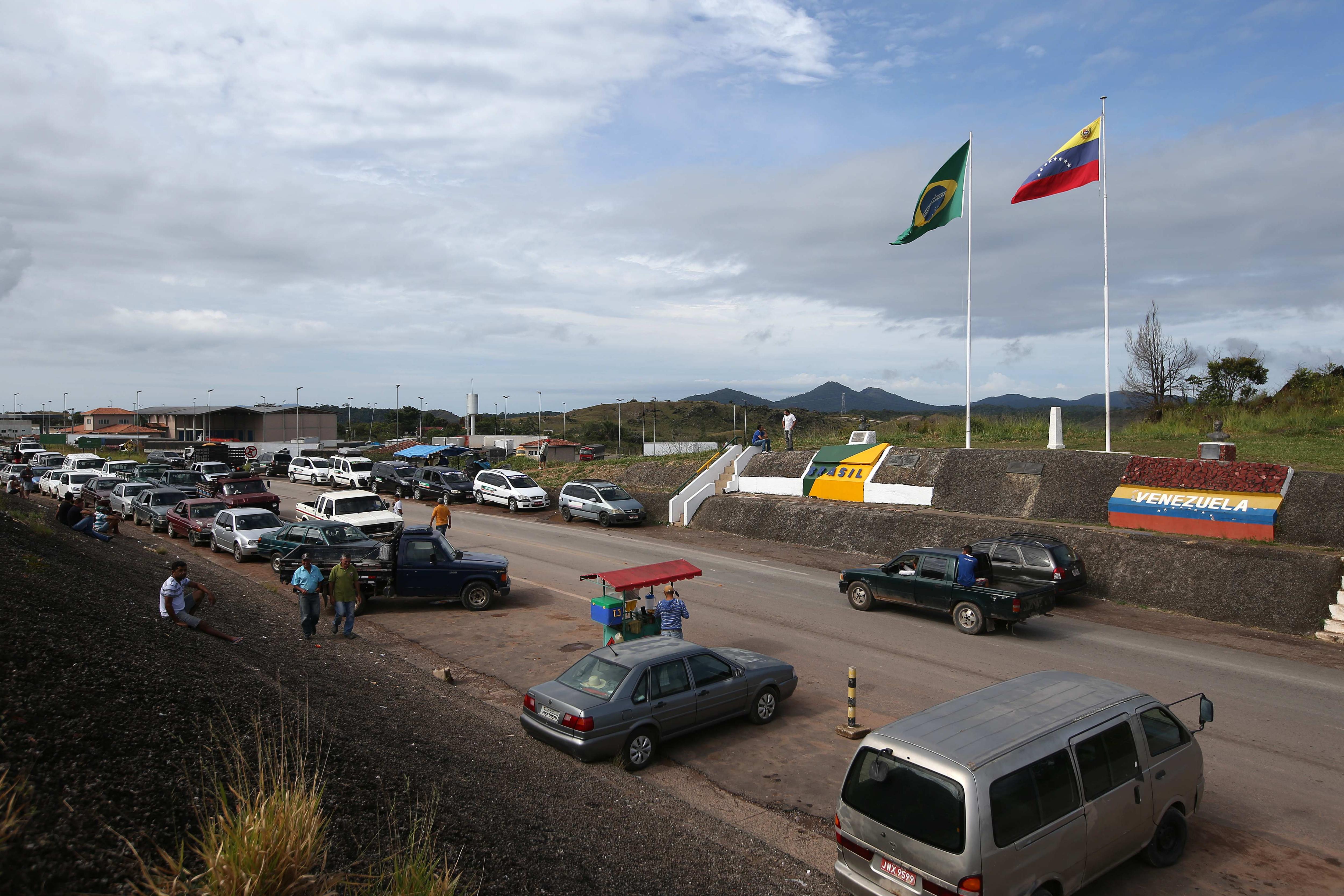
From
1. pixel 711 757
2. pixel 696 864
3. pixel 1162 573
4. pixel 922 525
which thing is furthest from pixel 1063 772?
pixel 922 525

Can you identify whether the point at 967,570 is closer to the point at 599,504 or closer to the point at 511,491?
the point at 599,504

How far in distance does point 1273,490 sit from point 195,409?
107 m

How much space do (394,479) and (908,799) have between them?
112 ft

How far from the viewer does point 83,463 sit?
37.5 m

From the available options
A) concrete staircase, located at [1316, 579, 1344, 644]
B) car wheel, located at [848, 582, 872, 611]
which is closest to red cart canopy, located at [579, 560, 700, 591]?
car wheel, located at [848, 582, 872, 611]

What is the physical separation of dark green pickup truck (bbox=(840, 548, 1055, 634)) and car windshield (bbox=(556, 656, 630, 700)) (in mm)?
8280

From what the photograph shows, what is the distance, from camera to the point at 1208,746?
373 inches

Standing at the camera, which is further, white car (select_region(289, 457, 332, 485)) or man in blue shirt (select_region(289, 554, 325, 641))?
white car (select_region(289, 457, 332, 485))

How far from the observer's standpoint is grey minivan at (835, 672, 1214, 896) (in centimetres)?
556

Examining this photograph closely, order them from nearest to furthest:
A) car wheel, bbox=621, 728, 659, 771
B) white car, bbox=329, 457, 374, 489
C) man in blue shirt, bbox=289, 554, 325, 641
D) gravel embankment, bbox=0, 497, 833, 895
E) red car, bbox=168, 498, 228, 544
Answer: gravel embankment, bbox=0, 497, 833, 895
car wheel, bbox=621, 728, 659, 771
man in blue shirt, bbox=289, 554, 325, 641
red car, bbox=168, 498, 228, 544
white car, bbox=329, 457, 374, 489

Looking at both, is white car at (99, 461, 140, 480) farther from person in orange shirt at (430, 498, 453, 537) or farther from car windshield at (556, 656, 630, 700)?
car windshield at (556, 656, 630, 700)

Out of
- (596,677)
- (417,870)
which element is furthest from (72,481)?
A: (417,870)

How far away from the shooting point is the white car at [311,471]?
41656mm

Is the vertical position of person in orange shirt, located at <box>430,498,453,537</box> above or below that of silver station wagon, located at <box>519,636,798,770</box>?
above
